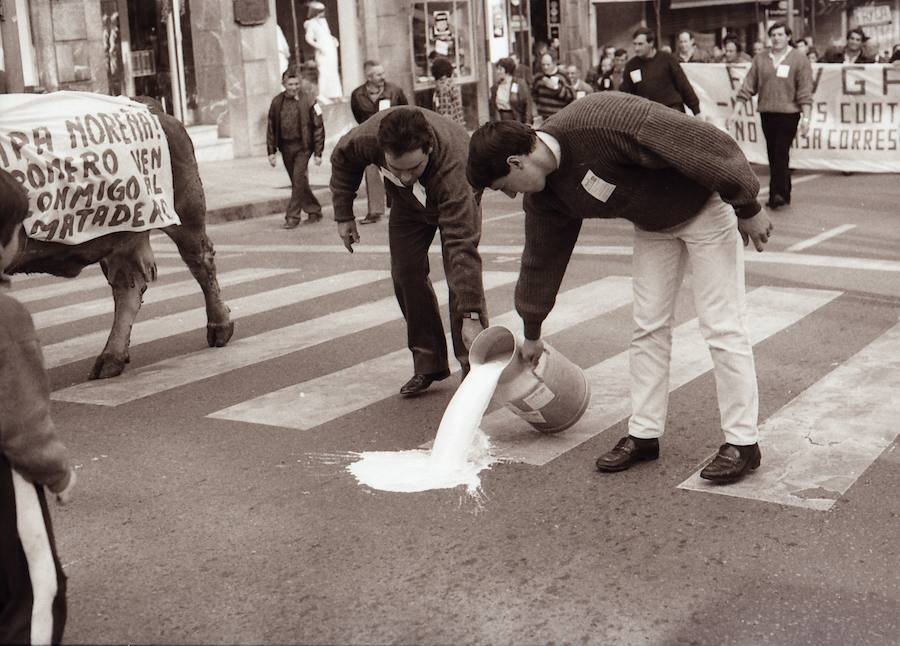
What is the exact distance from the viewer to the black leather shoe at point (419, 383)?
21.7 feet

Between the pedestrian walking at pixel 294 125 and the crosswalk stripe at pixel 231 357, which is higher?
the pedestrian walking at pixel 294 125

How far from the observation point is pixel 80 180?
22.7 ft

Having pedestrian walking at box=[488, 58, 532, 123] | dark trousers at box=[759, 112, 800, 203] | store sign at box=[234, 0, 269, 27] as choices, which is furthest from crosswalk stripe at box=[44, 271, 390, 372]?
store sign at box=[234, 0, 269, 27]

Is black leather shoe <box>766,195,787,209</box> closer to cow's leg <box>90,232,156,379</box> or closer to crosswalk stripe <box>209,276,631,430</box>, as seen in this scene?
crosswalk stripe <box>209,276,631,430</box>

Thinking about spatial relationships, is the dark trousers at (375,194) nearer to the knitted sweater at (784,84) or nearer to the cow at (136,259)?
the knitted sweater at (784,84)

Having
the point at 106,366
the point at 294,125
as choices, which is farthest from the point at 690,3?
the point at 106,366

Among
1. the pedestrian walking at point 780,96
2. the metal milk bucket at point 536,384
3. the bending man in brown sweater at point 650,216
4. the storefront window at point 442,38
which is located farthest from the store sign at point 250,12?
the bending man in brown sweater at point 650,216

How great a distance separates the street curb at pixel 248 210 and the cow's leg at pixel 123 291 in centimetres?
715

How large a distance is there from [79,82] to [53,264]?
11729mm

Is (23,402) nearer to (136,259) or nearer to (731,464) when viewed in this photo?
(731,464)

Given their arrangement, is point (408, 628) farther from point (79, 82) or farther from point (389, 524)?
point (79, 82)

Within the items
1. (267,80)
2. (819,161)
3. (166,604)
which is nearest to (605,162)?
(166,604)

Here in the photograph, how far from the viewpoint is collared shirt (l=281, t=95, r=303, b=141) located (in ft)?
Answer: 48.8

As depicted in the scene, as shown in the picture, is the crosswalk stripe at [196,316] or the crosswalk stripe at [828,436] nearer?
the crosswalk stripe at [828,436]
